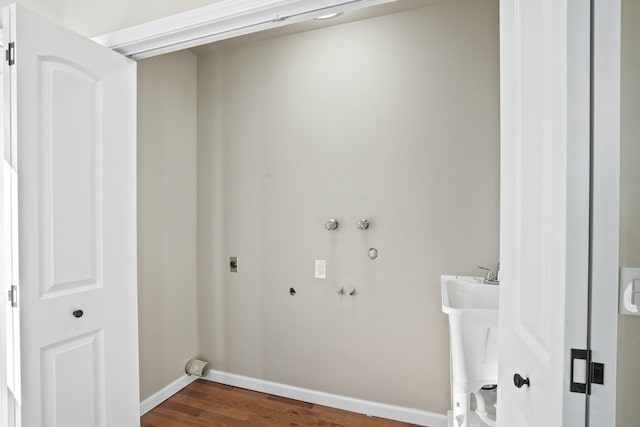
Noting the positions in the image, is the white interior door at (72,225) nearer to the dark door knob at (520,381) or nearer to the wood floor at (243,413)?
the wood floor at (243,413)

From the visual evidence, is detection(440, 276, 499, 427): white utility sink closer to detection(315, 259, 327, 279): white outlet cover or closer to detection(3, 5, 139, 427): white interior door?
detection(315, 259, 327, 279): white outlet cover

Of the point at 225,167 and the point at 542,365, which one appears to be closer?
the point at 542,365

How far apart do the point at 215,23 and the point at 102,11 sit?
70 cm

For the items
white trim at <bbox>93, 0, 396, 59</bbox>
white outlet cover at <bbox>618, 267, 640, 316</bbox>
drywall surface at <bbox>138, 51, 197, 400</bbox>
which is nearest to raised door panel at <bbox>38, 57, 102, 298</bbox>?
white trim at <bbox>93, 0, 396, 59</bbox>

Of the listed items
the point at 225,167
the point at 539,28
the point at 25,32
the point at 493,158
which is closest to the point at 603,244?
the point at 539,28

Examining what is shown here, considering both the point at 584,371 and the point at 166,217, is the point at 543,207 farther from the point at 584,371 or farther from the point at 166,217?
the point at 166,217

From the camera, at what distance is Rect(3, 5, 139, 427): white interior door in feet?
4.15

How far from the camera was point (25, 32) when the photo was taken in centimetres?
127

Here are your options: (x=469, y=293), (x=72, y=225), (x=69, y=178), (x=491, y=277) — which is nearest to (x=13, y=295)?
(x=72, y=225)

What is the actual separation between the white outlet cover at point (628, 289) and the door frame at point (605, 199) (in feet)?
0.21

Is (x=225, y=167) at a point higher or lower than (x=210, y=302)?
higher

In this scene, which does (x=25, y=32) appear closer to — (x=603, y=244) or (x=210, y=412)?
(x=603, y=244)

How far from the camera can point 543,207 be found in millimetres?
755

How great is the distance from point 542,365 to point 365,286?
1.59m
